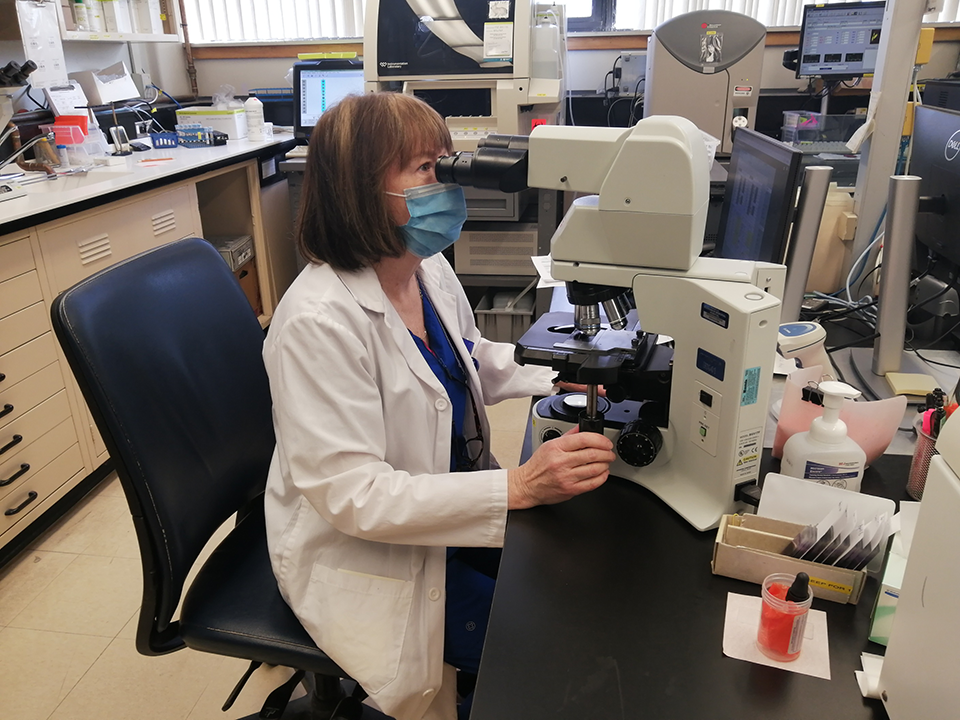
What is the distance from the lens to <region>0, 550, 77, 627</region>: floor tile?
184 cm

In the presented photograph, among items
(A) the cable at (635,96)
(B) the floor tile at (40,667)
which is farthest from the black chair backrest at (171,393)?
(A) the cable at (635,96)

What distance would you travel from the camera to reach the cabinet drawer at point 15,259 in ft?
6.05

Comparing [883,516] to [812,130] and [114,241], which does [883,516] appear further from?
[114,241]

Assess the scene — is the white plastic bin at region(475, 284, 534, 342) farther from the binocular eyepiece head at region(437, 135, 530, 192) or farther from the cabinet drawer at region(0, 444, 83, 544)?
the binocular eyepiece head at region(437, 135, 530, 192)

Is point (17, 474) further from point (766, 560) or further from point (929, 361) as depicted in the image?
point (929, 361)

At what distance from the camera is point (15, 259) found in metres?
1.89

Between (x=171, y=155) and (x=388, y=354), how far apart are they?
94.2 inches

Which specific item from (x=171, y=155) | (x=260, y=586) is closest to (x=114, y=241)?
(x=171, y=155)

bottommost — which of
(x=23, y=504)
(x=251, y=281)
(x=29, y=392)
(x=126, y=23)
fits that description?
(x=23, y=504)

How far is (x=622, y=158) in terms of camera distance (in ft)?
2.85

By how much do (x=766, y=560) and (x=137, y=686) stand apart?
1443 mm

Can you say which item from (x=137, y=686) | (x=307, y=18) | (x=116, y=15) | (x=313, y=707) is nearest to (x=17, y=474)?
(x=137, y=686)

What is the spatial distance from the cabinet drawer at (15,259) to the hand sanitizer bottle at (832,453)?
6.21 ft

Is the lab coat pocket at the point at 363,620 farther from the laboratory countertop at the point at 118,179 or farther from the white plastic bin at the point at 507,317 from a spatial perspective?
the white plastic bin at the point at 507,317
